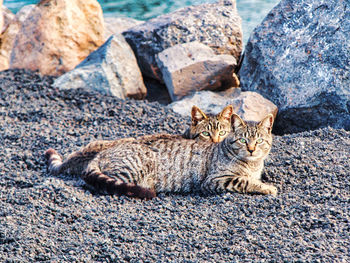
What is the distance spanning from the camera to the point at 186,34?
9.68 meters

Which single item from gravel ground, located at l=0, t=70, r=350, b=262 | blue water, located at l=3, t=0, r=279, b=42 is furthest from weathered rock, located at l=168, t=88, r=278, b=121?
blue water, located at l=3, t=0, r=279, b=42

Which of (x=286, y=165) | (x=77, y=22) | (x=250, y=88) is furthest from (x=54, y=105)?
(x=286, y=165)

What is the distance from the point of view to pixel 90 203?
16.7 feet

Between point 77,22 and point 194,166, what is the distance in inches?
230

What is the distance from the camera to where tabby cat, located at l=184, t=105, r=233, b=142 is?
6071 millimetres

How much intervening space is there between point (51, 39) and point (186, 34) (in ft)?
9.36

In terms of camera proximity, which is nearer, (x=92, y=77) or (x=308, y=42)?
(x=308, y=42)

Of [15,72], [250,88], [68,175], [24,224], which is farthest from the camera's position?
[15,72]

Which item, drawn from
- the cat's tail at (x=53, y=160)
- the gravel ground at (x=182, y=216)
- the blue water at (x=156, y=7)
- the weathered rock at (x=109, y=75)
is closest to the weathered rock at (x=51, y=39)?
the weathered rock at (x=109, y=75)

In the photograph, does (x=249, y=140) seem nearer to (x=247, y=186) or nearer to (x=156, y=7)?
(x=247, y=186)

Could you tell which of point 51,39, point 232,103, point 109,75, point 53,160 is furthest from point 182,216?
point 51,39

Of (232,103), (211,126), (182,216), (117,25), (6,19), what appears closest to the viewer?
(182,216)

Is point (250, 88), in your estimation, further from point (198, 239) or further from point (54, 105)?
point (198, 239)

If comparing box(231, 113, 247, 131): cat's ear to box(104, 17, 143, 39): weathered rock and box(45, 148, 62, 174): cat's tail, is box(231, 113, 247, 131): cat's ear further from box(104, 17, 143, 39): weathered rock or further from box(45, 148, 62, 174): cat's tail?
box(104, 17, 143, 39): weathered rock
